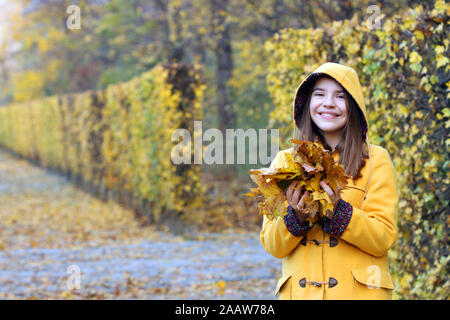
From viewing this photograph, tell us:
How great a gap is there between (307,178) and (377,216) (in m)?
0.40

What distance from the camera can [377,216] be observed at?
231 centimetres

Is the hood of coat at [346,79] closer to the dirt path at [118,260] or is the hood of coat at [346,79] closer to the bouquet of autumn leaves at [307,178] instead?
the bouquet of autumn leaves at [307,178]

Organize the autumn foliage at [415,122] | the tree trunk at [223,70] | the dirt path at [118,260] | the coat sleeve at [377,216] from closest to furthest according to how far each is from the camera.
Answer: the coat sleeve at [377,216], the autumn foliage at [415,122], the dirt path at [118,260], the tree trunk at [223,70]

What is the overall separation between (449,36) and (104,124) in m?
10.9

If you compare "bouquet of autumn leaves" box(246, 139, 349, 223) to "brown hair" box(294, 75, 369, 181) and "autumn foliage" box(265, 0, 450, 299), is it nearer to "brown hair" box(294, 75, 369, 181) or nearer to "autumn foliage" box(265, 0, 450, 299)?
"brown hair" box(294, 75, 369, 181)

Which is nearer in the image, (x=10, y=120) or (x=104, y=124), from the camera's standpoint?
(x=104, y=124)

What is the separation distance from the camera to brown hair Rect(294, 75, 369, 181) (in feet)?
7.86

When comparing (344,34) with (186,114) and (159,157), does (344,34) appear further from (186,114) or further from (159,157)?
(159,157)

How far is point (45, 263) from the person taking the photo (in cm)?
733

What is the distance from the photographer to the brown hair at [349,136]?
239 cm

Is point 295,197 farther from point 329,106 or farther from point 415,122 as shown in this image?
point 415,122

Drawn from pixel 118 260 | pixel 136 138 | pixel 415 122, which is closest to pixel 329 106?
pixel 415 122

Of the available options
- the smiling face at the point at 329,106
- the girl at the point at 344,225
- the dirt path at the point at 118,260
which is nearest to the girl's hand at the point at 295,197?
the girl at the point at 344,225

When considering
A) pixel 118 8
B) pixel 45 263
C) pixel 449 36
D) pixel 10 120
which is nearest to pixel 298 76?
pixel 449 36
